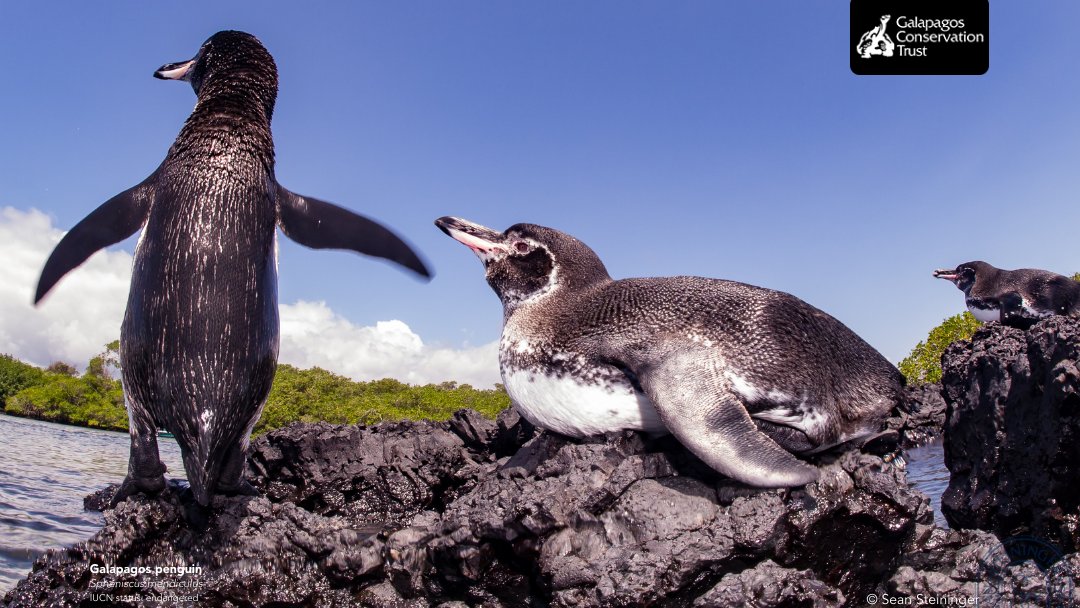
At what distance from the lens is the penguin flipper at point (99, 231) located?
12.1ft

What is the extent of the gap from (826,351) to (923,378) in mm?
10851

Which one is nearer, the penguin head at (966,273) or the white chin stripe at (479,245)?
the white chin stripe at (479,245)

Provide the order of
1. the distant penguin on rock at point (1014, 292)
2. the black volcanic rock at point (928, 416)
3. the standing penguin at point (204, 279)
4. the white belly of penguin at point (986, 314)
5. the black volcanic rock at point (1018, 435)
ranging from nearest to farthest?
the standing penguin at point (204, 279) → the black volcanic rock at point (1018, 435) → the black volcanic rock at point (928, 416) → the distant penguin on rock at point (1014, 292) → the white belly of penguin at point (986, 314)

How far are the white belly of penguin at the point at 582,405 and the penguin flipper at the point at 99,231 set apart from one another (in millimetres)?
2258

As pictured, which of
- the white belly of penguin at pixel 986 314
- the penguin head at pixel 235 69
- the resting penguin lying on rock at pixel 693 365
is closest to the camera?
the resting penguin lying on rock at pixel 693 365

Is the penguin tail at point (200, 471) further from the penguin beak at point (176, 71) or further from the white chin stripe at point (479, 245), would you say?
the penguin beak at point (176, 71)

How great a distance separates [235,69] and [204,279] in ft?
4.54

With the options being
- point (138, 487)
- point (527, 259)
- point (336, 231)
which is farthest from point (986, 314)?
point (138, 487)

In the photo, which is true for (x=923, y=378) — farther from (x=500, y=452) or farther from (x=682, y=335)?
(x=682, y=335)

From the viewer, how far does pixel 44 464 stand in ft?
29.8

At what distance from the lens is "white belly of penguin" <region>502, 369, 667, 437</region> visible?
3387 millimetres

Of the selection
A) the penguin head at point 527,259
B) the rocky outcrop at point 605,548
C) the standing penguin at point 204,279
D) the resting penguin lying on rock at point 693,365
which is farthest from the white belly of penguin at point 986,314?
the standing penguin at point 204,279

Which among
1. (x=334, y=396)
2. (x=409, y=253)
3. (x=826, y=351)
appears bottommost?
(x=334, y=396)

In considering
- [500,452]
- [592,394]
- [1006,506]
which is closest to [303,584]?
[592,394]
